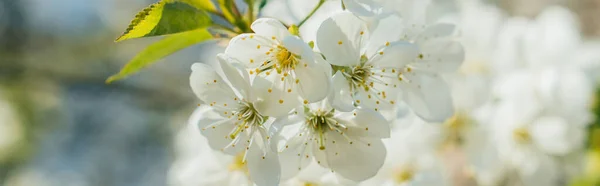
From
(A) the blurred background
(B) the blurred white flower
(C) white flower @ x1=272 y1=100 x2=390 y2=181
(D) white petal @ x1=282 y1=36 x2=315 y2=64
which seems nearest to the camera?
(D) white petal @ x1=282 y1=36 x2=315 y2=64

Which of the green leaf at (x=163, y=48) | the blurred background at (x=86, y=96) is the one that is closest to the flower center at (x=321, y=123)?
the green leaf at (x=163, y=48)

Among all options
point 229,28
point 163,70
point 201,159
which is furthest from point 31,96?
point 229,28

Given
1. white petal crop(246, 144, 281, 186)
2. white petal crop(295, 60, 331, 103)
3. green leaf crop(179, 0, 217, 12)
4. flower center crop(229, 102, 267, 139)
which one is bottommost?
white petal crop(246, 144, 281, 186)

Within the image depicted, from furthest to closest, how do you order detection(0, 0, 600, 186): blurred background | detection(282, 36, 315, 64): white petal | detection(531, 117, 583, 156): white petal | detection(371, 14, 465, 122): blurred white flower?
1. detection(0, 0, 600, 186): blurred background
2. detection(531, 117, 583, 156): white petal
3. detection(371, 14, 465, 122): blurred white flower
4. detection(282, 36, 315, 64): white petal

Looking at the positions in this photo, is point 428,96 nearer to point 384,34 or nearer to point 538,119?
point 384,34

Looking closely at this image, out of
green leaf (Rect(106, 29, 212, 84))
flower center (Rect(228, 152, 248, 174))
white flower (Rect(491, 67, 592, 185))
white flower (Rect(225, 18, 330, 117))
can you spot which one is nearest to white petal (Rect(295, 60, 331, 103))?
white flower (Rect(225, 18, 330, 117))

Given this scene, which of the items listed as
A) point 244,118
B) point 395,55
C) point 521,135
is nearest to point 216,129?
point 244,118

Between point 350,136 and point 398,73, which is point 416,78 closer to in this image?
point 398,73

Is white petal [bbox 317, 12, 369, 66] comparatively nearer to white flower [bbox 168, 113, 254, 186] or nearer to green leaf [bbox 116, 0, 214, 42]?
green leaf [bbox 116, 0, 214, 42]
